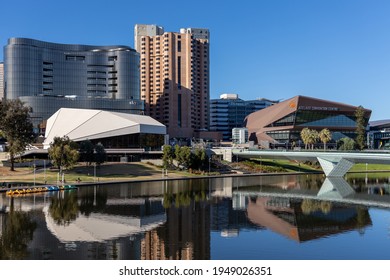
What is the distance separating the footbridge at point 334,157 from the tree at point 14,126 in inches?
3153

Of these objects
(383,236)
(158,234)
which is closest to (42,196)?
(158,234)

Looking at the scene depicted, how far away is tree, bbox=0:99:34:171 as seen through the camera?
11450 centimetres

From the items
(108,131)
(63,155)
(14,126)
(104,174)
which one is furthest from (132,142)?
(63,155)

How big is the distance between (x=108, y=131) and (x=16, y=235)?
4287 inches

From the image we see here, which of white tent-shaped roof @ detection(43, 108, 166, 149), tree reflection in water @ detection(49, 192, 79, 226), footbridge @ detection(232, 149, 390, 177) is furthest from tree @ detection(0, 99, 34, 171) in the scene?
footbridge @ detection(232, 149, 390, 177)

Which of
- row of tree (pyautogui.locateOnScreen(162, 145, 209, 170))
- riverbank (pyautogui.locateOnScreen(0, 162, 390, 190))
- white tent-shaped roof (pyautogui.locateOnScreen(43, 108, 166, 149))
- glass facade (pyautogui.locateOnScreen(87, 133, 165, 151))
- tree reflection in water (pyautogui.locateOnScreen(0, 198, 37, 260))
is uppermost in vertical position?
white tent-shaped roof (pyautogui.locateOnScreen(43, 108, 166, 149))

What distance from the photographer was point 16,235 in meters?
49.0

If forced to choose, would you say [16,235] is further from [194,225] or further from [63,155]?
[63,155]

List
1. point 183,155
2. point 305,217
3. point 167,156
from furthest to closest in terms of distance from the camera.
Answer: point 183,155, point 167,156, point 305,217

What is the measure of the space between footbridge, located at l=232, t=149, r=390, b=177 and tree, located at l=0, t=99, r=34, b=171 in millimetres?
80078

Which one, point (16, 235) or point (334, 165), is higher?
point (334, 165)

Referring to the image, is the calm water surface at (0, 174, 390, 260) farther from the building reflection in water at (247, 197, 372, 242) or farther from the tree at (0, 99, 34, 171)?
the tree at (0, 99, 34, 171)

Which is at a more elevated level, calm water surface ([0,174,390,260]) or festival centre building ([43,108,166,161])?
festival centre building ([43,108,166,161])
